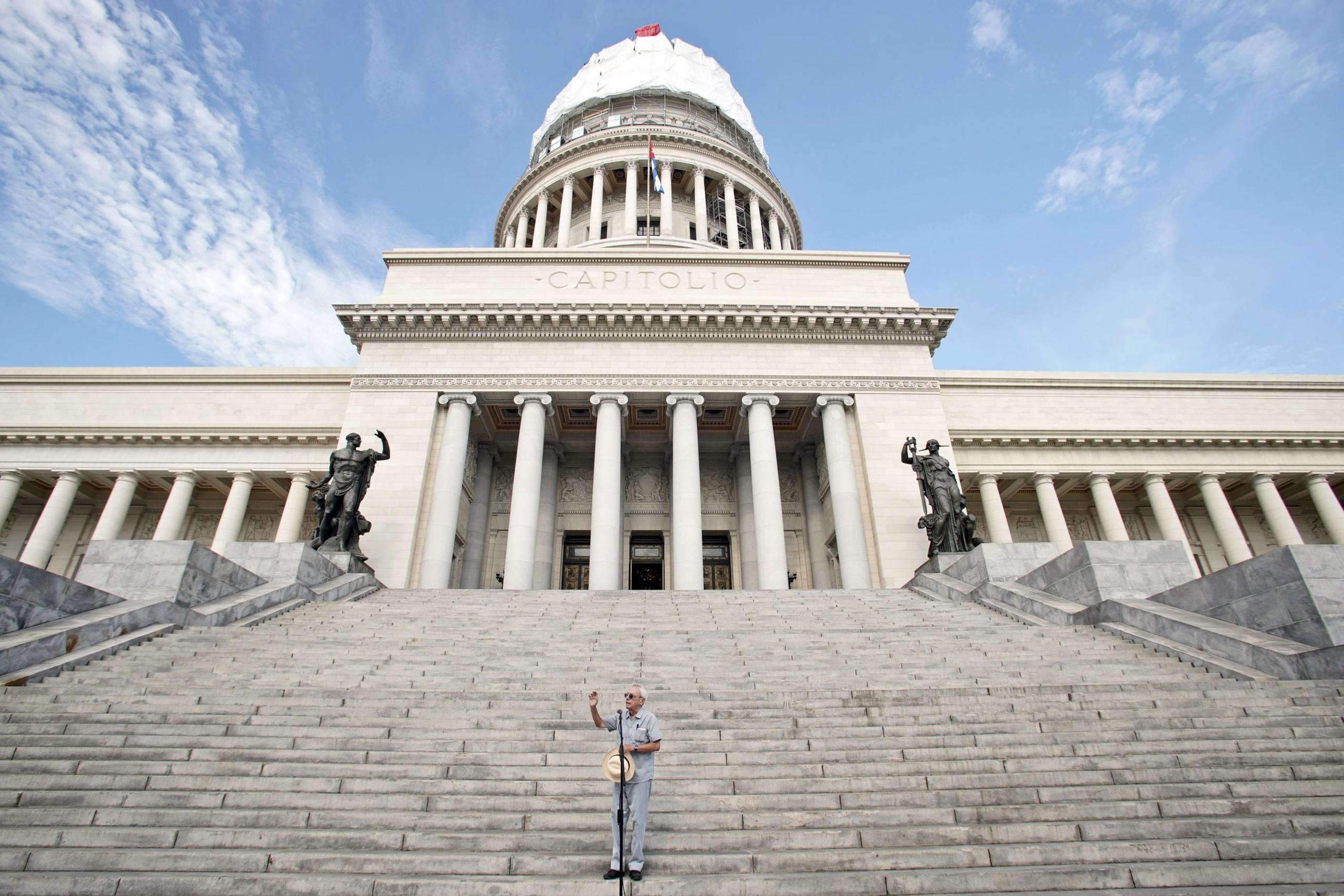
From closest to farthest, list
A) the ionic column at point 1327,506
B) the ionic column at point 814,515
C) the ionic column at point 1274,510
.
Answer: the ionic column at point 814,515 → the ionic column at point 1274,510 → the ionic column at point 1327,506

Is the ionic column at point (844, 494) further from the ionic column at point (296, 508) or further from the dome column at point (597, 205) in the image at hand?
the dome column at point (597, 205)

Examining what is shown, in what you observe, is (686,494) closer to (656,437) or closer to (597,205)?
(656,437)

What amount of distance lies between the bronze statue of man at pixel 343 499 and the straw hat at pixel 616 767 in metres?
14.2

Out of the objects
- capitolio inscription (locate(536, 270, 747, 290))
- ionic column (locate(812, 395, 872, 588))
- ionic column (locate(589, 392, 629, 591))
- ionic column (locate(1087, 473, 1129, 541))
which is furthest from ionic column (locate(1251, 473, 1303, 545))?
ionic column (locate(589, 392, 629, 591))

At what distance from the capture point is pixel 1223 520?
25797mm

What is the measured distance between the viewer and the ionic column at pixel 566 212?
127 feet

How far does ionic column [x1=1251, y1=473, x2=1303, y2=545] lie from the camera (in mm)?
25484

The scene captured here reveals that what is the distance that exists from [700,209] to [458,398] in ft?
76.5

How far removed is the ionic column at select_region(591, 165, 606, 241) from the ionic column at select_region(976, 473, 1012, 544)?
23.9 m

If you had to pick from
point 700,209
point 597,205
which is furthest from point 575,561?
point 700,209

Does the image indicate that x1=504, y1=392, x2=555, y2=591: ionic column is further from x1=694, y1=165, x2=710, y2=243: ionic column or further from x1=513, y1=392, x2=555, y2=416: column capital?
x1=694, y1=165, x2=710, y2=243: ionic column

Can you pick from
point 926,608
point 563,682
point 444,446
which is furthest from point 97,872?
point 444,446

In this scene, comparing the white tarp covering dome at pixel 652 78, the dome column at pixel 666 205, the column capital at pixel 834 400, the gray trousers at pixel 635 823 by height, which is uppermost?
the white tarp covering dome at pixel 652 78

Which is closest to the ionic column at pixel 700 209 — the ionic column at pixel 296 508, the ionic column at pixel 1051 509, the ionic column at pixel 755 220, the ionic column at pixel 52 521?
the ionic column at pixel 755 220
